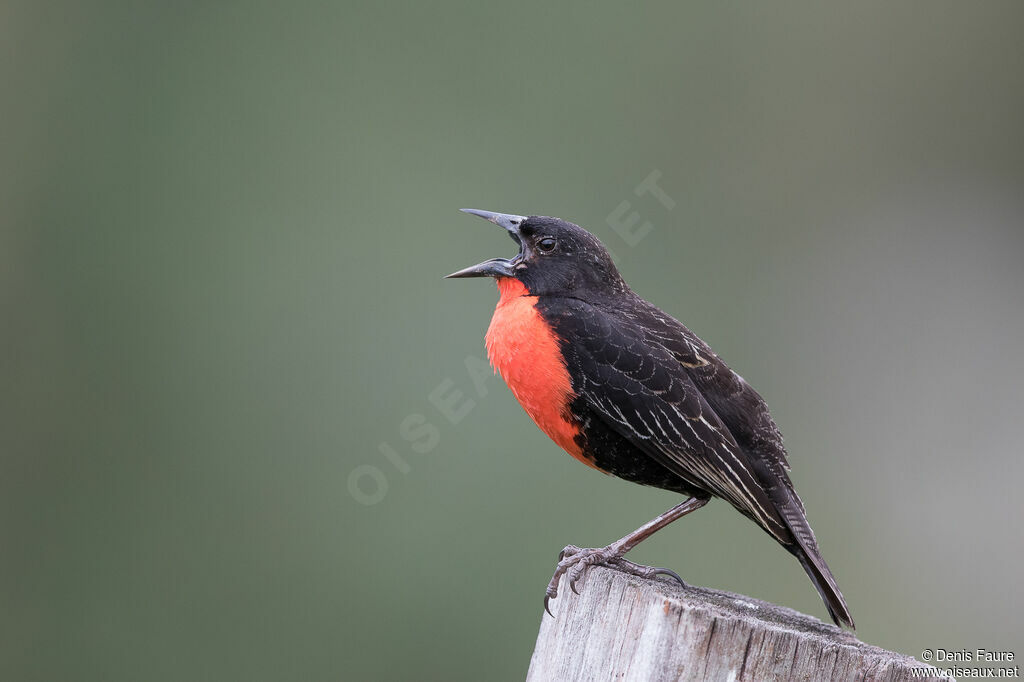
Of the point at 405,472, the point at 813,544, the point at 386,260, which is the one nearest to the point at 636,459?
the point at 813,544

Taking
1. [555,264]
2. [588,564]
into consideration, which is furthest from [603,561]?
[555,264]

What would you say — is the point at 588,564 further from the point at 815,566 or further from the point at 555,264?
the point at 555,264

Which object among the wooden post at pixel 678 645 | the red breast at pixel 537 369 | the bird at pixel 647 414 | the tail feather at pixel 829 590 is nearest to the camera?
the wooden post at pixel 678 645

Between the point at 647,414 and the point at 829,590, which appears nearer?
the point at 829,590

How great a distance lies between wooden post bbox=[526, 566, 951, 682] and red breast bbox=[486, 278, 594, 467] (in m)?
0.90

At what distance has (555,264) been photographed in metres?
5.45

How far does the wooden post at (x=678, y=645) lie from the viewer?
143 inches

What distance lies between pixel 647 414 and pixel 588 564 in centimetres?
71

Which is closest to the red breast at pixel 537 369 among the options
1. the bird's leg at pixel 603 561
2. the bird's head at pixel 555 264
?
the bird's head at pixel 555 264

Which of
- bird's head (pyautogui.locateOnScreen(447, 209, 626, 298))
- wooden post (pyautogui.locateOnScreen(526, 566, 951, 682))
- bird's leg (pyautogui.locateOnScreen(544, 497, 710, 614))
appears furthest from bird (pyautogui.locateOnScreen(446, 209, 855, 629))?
wooden post (pyautogui.locateOnScreen(526, 566, 951, 682))

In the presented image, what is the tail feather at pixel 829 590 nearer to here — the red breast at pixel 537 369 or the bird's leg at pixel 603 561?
the bird's leg at pixel 603 561

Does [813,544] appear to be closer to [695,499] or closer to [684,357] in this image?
[695,499]

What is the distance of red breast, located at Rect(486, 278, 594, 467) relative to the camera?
486cm

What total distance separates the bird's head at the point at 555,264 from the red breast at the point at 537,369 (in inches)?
11.1
